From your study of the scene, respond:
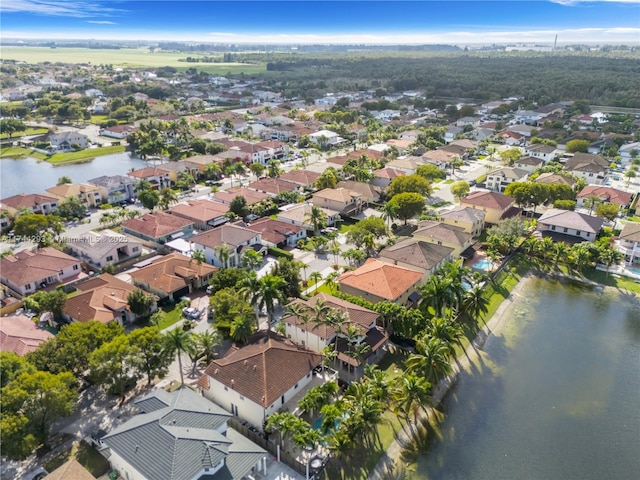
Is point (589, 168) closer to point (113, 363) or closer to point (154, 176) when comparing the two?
point (154, 176)

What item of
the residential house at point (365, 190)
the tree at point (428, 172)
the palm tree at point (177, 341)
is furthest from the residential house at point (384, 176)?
the palm tree at point (177, 341)

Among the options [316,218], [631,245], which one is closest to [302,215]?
[316,218]

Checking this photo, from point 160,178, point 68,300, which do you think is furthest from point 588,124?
point 68,300

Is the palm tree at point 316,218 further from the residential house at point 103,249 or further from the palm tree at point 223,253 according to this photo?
the residential house at point 103,249

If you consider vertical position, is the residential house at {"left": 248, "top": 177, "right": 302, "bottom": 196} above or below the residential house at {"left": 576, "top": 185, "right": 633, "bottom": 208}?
below

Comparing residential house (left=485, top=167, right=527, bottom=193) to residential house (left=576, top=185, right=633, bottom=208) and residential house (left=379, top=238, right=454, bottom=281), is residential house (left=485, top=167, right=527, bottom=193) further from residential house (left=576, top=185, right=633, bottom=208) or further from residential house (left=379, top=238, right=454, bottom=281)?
residential house (left=379, top=238, right=454, bottom=281)

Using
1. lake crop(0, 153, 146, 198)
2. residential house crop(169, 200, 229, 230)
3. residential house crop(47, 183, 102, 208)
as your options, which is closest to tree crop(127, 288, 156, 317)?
residential house crop(169, 200, 229, 230)
